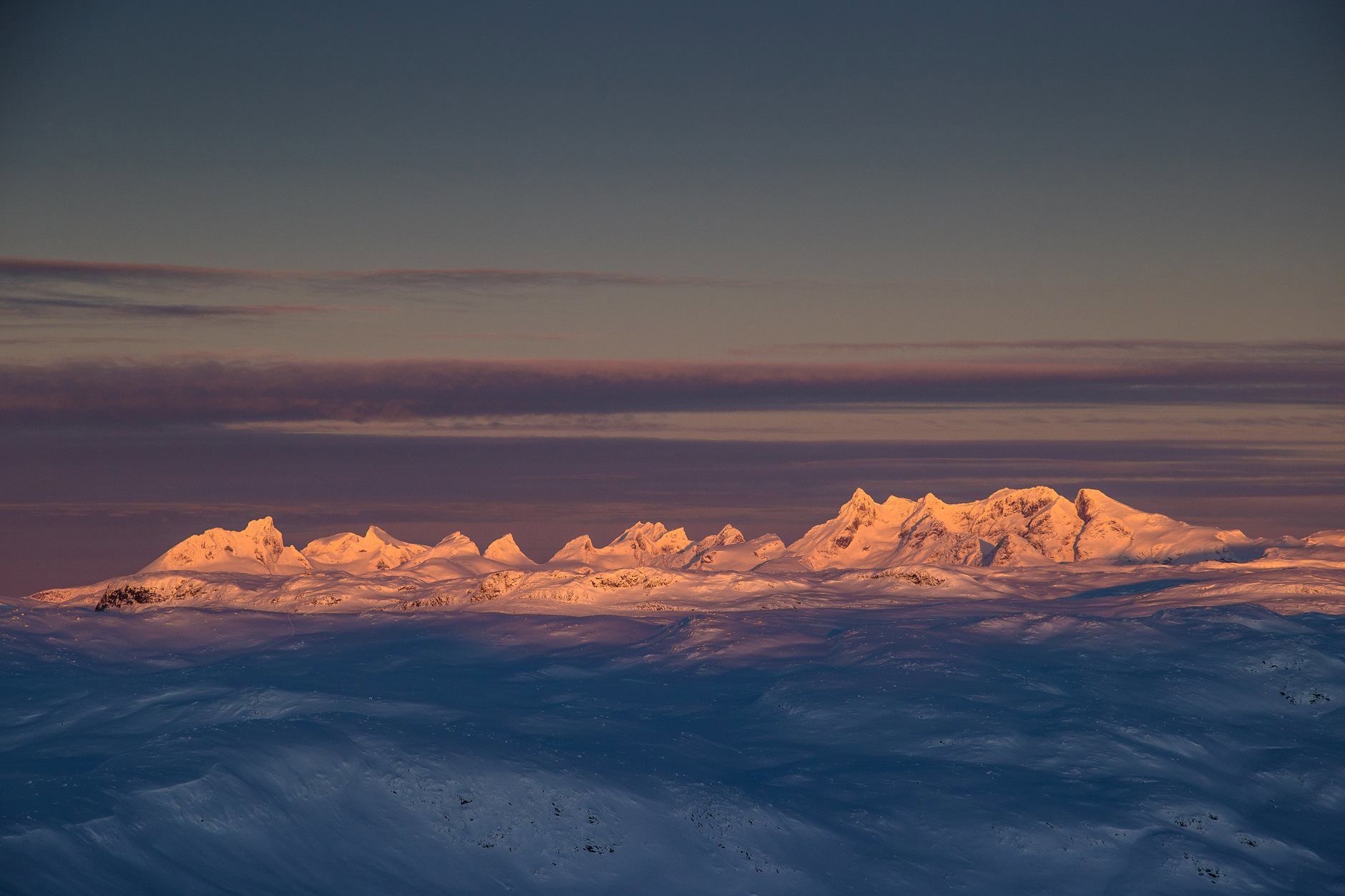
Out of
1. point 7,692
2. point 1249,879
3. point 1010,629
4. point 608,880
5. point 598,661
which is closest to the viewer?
point 608,880

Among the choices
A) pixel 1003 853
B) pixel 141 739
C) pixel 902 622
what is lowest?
pixel 902 622

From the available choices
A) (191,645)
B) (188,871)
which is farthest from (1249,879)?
(191,645)

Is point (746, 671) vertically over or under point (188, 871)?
under

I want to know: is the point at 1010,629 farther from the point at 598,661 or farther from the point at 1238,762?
the point at 1238,762

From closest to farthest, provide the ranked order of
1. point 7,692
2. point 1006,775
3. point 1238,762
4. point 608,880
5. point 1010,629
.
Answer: point 608,880
point 1006,775
point 1238,762
point 7,692
point 1010,629

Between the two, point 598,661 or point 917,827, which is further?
point 598,661

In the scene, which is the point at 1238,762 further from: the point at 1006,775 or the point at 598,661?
the point at 598,661

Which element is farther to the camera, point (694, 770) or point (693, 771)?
point (694, 770)

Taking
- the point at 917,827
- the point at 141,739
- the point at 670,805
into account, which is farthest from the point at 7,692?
the point at 917,827
